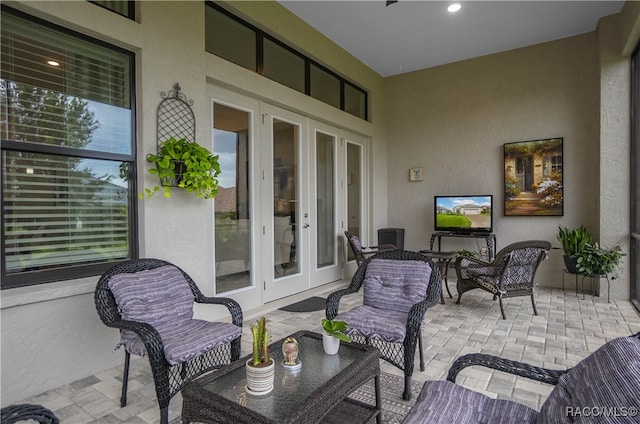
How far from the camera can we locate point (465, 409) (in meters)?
1.37

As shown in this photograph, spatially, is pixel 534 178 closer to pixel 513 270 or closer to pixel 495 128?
pixel 495 128

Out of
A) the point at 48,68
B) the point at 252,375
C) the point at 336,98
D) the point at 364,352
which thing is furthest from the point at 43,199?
the point at 336,98

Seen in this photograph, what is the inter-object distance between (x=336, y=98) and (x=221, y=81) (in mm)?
2405

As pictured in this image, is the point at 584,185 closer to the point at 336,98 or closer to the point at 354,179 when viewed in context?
the point at 354,179

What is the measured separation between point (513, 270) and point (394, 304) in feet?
6.27

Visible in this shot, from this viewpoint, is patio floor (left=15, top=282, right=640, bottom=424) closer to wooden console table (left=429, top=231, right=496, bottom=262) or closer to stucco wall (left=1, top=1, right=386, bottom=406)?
stucco wall (left=1, top=1, right=386, bottom=406)

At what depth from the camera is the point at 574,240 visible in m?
4.75

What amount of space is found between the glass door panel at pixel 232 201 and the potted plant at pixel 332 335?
2205 millimetres

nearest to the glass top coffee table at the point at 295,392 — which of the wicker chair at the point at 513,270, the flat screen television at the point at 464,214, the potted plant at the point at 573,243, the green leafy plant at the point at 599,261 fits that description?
the wicker chair at the point at 513,270

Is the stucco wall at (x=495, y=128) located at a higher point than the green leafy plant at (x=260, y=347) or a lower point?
higher

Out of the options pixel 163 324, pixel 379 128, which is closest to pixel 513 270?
pixel 163 324

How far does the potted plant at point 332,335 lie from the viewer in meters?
1.86

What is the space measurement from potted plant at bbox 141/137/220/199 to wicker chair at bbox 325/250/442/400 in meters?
1.47

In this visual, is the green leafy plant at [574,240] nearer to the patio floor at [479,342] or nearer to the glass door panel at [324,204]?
the patio floor at [479,342]
